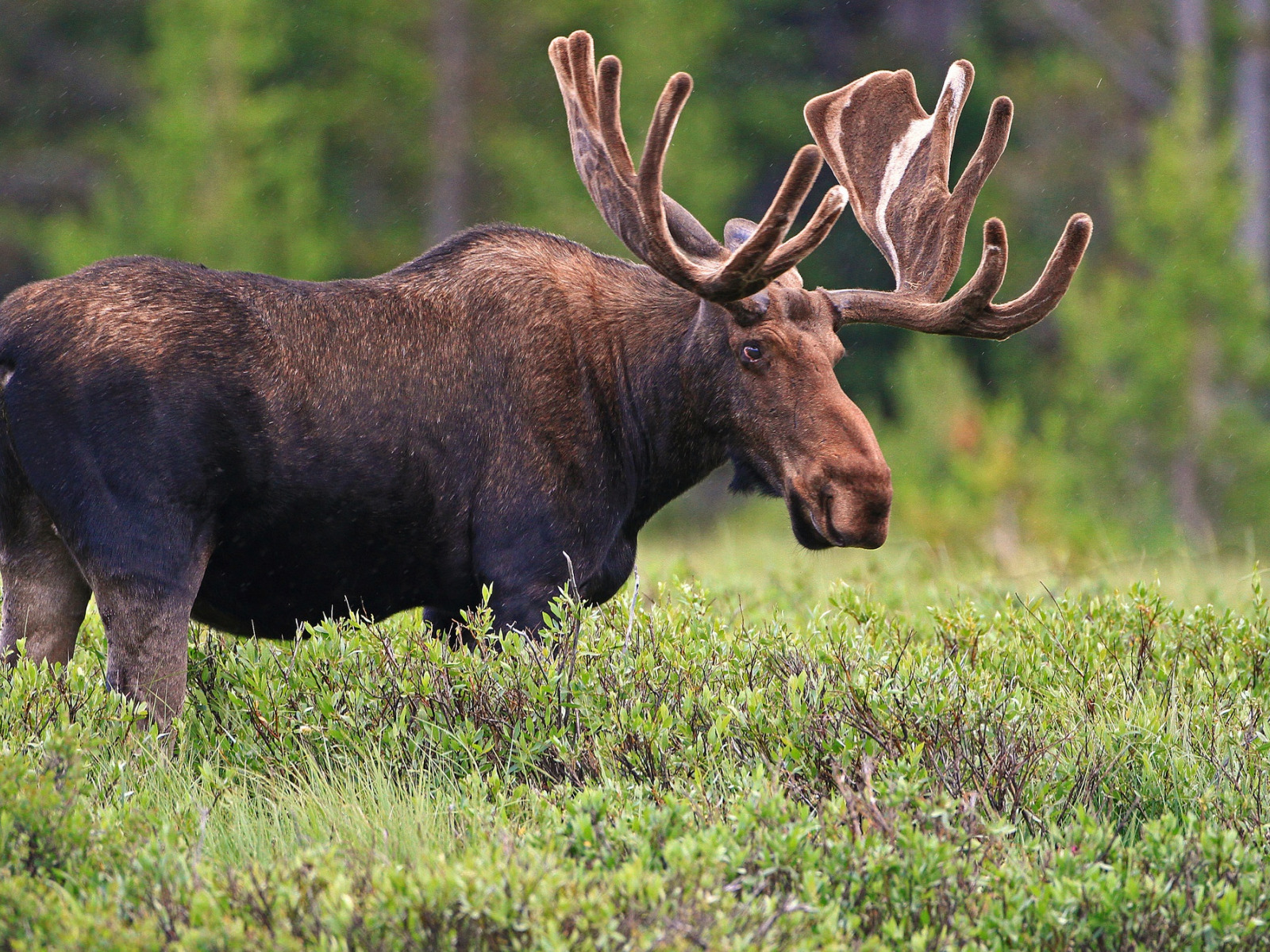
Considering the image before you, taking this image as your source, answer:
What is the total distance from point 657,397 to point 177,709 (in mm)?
1861

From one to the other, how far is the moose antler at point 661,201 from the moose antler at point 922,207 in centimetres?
53

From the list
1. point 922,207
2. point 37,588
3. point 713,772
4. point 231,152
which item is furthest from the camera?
point 231,152

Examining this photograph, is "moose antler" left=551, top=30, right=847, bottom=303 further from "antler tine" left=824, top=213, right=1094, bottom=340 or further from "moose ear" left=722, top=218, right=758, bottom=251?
"antler tine" left=824, top=213, right=1094, bottom=340

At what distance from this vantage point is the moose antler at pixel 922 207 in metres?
5.43

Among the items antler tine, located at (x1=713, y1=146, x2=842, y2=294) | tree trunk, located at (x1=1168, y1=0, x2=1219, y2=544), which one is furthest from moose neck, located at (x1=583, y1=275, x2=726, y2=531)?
tree trunk, located at (x1=1168, y1=0, x2=1219, y2=544)

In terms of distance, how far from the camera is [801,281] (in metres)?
5.25

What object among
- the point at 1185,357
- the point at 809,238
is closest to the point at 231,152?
the point at 1185,357

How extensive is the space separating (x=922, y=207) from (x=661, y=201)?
A: 4.04 feet

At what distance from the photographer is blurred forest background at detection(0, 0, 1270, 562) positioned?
16.5 m

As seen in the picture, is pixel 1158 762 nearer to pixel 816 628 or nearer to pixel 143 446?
pixel 816 628

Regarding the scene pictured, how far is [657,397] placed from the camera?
528 cm

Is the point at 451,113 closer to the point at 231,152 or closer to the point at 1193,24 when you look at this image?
the point at 231,152

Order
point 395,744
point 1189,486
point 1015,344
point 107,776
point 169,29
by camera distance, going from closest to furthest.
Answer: point 107,776, point 395,744, point 1189,486, point 169,29, point 1015,344

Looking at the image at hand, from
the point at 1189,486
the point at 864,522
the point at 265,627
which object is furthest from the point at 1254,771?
the point at 1189,486
